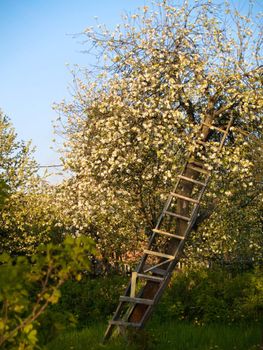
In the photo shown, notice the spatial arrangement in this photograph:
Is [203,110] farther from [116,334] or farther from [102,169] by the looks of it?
[116,334]

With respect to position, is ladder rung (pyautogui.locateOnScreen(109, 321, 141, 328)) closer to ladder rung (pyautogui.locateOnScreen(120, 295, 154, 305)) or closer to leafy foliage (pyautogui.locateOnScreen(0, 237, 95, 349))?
ladder rung (pyautogui.locateOnScreen(120, 295, 154, 305))

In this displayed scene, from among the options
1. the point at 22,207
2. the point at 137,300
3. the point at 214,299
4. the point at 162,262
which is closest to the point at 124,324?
the point at 137,300

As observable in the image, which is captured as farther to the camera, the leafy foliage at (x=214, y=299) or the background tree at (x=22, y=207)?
the background tree at (x=22, y=207)

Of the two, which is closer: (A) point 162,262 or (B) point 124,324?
(B) point 124,324

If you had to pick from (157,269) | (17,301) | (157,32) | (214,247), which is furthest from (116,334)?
(214,247)

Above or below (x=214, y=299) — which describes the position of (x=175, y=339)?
below

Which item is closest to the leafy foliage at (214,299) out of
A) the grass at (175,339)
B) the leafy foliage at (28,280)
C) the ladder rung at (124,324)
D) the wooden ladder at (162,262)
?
the grass at (175,339)

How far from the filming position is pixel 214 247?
20891mm

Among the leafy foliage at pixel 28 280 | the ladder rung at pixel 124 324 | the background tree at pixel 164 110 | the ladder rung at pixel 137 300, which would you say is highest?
the background tree at pixel 164 110

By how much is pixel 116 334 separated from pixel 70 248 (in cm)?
679

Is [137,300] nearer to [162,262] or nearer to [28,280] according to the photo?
[162,262]

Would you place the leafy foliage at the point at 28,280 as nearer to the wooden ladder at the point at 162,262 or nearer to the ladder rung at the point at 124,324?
the wooden ladder at the point at 162,262

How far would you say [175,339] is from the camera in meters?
12.2

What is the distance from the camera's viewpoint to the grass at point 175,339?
10922 mm
